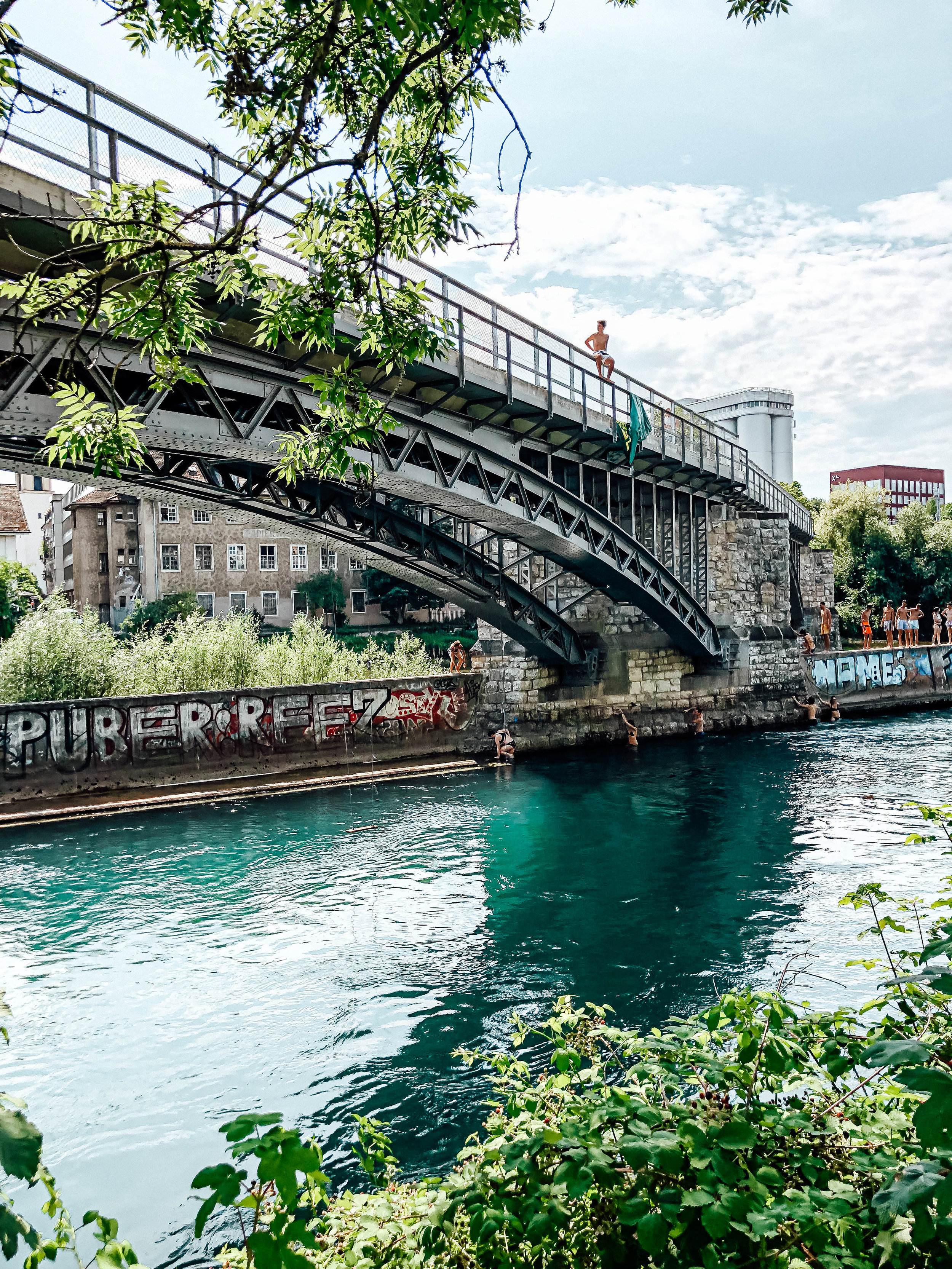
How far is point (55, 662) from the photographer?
718 inches

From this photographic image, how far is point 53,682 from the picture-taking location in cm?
1809

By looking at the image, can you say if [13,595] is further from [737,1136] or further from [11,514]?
[737,1136]

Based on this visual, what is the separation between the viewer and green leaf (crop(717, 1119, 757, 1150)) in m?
2.33

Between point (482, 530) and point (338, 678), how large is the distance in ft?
18.5

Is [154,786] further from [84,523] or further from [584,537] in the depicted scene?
[84,523]

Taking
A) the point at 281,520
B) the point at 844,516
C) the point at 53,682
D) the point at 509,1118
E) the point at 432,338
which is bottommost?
the point at 509,1118

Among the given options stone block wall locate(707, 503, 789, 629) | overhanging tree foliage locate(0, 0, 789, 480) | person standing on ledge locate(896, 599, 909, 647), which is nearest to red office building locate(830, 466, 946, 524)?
person standing on ledge locate(896, 599, 909, 647)

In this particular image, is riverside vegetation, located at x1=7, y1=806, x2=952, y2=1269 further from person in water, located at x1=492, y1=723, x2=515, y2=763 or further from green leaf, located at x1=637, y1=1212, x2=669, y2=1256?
person in water, located at x1=492, y1=723, x2=515, y2=763

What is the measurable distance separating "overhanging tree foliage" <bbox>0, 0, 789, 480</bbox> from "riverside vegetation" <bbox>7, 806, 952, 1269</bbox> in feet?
9.43

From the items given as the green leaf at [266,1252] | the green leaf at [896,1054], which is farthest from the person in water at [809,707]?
the green leaf at [266,1252]

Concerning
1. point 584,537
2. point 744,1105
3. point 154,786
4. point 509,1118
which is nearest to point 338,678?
point 154,786

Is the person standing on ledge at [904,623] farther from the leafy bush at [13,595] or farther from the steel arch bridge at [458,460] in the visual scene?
the leafy bush at [13,595]

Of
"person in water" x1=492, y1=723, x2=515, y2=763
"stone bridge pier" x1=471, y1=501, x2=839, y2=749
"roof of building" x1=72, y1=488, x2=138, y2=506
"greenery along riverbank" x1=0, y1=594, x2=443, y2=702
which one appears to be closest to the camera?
"greenery along riverbank" x1=0, y1=594, x2=443, y2=702

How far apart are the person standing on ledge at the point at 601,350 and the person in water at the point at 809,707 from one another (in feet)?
44.0
